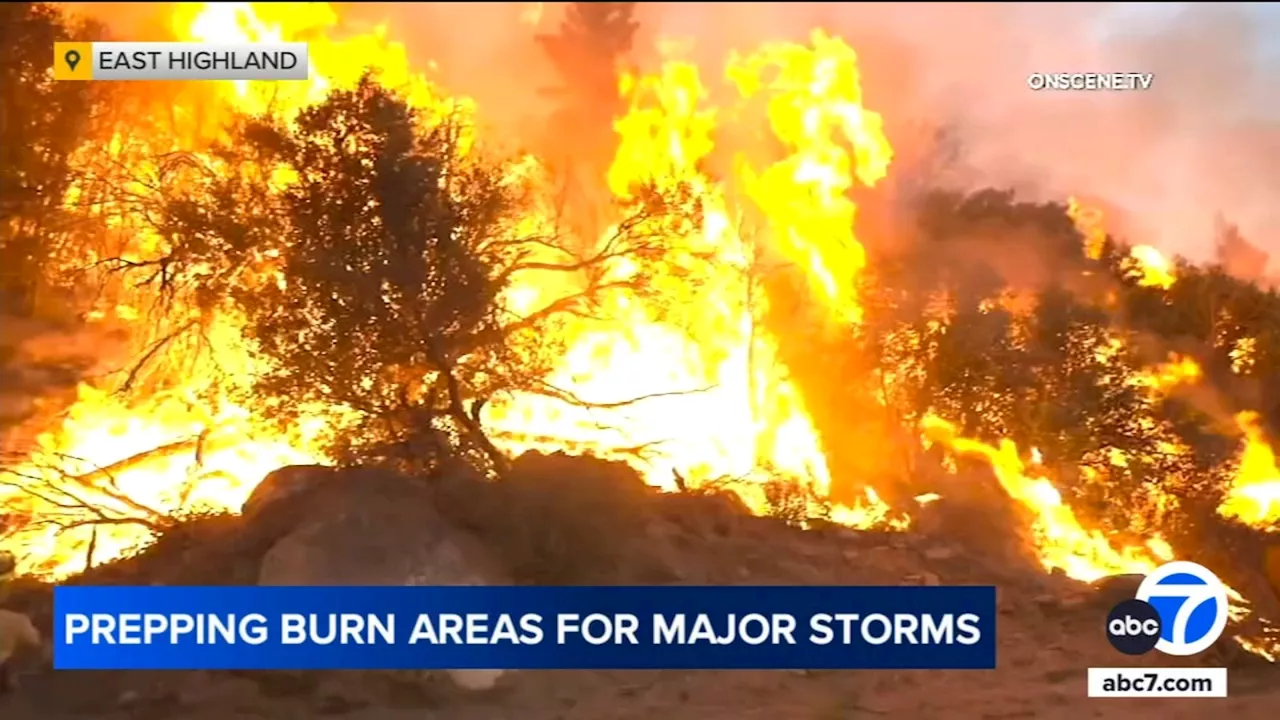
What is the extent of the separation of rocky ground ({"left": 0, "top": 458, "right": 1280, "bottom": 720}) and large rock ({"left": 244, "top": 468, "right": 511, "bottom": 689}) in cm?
11

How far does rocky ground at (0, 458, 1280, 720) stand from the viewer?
3.73 meters

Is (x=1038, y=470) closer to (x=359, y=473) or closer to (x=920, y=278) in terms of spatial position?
(x=920, y=278)

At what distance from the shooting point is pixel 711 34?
3.92 metres

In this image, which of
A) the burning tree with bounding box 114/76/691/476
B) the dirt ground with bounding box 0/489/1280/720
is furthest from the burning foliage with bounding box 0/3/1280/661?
the dirt ground with bounding box 0/489/1280/720

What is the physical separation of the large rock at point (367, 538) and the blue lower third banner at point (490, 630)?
0.18 ft

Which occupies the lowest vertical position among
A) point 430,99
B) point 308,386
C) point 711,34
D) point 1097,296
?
point 308,386

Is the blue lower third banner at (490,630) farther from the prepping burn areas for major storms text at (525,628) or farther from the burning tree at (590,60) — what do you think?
the burning tree at (590,60)

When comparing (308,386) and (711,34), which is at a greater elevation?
(711,34)

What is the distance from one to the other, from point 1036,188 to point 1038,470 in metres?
1.13

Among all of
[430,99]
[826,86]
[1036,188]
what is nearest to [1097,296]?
[1036,188]
